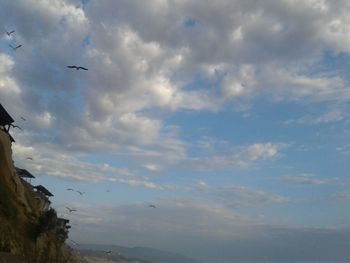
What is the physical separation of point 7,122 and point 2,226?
23.3 metres

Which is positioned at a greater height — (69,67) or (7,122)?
(7,122)

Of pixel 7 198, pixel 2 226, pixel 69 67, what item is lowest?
pixel 2 226

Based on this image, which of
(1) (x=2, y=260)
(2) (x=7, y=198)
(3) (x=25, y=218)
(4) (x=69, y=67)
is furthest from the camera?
(3) (x=25, y=218)

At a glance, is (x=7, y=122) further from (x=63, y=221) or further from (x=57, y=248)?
(x=63, y=221)

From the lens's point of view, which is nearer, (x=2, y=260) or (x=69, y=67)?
(x=69, y=67)

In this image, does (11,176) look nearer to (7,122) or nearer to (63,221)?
(7,122)

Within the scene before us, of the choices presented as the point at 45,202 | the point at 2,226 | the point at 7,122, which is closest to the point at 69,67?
the point at 2,226

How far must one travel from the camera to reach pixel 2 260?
39.8 metres

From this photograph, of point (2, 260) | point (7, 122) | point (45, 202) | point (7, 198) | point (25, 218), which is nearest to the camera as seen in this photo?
point (2, 260)

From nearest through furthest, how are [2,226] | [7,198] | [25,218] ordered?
[2,226]
[7,198]
[25,218]

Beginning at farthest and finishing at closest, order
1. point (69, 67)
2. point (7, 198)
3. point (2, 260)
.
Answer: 1. point (7, 198)
2. point (2, 260)
3. point (69, 67)

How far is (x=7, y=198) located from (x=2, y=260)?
20.1 m

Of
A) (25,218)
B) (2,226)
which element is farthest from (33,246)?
(2,226)

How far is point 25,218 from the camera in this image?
62438 mm
